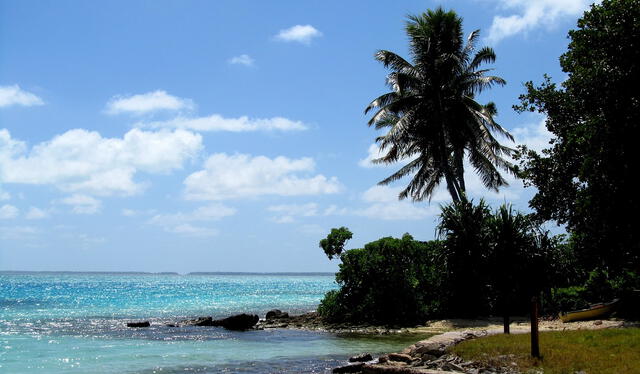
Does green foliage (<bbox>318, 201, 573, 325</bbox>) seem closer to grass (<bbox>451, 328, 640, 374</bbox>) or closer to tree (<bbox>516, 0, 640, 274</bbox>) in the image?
tree (<bbox>516, 0, 640, 274</bbox>)

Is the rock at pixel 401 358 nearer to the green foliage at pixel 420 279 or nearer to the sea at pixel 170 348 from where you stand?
the sea at pixel 170 348

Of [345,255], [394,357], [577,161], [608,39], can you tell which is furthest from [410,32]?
[394,357]

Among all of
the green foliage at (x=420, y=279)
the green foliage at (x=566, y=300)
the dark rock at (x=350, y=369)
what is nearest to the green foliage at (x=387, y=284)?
the green foliage at (x=420, y=279)

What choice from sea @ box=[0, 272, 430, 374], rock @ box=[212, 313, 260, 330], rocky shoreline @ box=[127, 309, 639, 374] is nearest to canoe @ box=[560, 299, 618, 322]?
rocky shoreline @ box=[127, 309, 639, 374]

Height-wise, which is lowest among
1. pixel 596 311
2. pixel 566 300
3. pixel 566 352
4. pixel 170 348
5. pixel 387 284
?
pixel 170 348

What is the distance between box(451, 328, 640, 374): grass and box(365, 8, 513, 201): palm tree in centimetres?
1831

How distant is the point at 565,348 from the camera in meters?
15.0

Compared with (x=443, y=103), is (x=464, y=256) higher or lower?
lower

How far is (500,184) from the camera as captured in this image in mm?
37375

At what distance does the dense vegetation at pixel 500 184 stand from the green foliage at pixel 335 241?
0.23 feet

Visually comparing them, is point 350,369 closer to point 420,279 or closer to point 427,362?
point 427,362

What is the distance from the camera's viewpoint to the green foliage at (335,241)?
3631 cm

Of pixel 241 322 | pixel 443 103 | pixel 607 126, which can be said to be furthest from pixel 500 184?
pixel 607 126

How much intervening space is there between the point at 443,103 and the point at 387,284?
1135 cm
